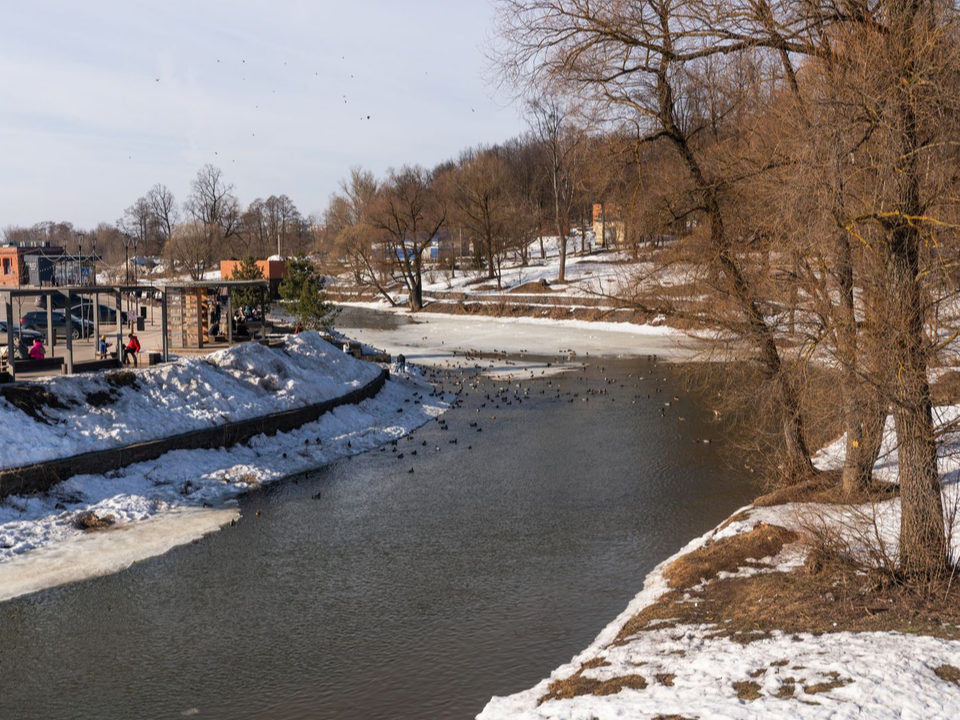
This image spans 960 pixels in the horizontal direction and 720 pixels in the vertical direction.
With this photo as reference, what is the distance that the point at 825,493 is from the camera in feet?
50.9

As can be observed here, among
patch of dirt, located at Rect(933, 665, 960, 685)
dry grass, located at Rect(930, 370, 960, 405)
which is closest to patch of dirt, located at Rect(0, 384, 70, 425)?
dry grass, located at Rect(930, 370, 960, 405)

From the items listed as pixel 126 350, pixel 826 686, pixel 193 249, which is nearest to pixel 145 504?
pixel 126 350

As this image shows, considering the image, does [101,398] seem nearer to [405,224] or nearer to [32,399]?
[32,399]

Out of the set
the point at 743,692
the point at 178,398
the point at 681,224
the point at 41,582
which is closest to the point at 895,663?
the point at 743,692

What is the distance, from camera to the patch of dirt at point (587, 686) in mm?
9336

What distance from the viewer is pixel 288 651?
12.0 m

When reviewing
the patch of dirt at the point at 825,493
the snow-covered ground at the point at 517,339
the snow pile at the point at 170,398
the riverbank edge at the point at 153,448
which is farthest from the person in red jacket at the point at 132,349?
the snow-covered ground at the point at 517,339

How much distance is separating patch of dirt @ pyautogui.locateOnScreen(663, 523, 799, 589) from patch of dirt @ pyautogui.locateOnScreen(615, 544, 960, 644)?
1.57ft

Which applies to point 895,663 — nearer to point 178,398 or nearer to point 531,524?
point 531,524

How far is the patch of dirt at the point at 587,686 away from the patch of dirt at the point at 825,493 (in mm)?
6128

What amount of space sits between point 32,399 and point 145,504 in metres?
4.14

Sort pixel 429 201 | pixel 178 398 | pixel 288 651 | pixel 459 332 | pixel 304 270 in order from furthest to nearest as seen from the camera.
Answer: pixel 429 201
pixel 459 332
pixel 304 270
pixel 178 398
pixel 288 651

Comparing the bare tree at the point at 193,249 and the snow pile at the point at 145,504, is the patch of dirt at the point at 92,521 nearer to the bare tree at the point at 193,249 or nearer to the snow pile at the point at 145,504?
the snow pile at the point at 145,504

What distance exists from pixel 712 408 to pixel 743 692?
71.8 feet
